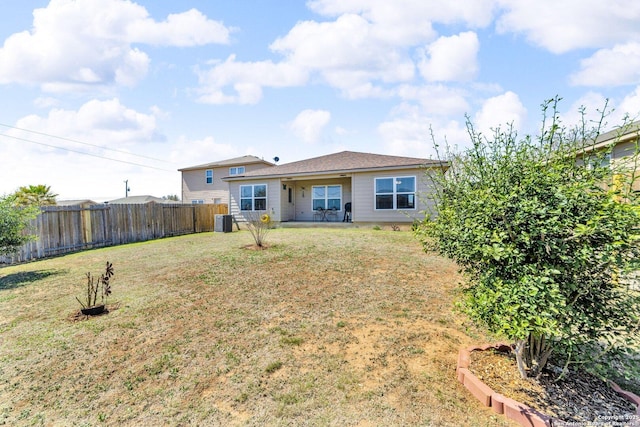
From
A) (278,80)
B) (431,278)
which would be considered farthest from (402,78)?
(431,278)

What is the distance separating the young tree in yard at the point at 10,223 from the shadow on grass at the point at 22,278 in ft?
2.75

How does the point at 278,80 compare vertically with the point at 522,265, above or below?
above

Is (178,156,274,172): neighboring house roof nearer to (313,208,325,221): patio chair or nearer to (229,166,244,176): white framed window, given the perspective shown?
(229,166,244,176): white framed window

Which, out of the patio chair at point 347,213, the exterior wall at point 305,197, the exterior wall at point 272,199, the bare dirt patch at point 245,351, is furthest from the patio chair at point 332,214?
the bare dirt patch at point 245,351

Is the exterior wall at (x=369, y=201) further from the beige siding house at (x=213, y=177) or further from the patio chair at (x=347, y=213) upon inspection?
the beige siding house at (x=213, y=177)

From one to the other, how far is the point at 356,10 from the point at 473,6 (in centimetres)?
310

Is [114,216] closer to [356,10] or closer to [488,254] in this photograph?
[356,10]

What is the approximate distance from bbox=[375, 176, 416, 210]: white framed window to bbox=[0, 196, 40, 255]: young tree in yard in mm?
12284

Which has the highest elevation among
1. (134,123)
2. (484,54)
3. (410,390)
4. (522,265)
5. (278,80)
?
(134,123)

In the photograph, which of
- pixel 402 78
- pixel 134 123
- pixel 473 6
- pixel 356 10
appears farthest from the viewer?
pixel 134 123

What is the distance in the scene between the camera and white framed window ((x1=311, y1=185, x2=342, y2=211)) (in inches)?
651

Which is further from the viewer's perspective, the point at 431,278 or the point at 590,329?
the point at 431,278

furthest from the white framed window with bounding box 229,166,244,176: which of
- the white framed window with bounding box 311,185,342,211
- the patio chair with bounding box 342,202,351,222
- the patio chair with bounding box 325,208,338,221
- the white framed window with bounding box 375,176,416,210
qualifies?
the white framed window with bounding box 375,176,416,210

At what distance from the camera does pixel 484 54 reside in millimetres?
8961
